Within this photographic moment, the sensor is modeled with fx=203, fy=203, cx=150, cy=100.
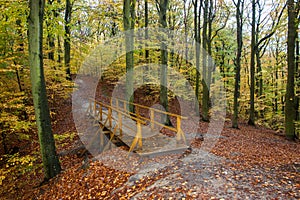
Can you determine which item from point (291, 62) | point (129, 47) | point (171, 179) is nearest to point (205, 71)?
point (291, 62)

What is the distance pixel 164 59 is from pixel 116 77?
1098 centimetres

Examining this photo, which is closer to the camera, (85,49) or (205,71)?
(205,71)

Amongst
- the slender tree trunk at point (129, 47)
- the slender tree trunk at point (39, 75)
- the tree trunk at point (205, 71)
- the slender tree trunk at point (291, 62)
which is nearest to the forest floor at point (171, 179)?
the slender tree trunk at point (39, 75)

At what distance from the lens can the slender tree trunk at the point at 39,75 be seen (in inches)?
222

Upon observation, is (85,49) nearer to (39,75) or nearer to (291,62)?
(39,75)

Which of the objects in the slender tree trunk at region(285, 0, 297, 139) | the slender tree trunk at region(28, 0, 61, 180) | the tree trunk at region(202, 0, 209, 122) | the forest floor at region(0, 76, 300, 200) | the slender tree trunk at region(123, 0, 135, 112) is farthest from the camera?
the tree trunk at region(202, 0, 209, 122)

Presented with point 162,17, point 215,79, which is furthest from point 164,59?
point 215,79

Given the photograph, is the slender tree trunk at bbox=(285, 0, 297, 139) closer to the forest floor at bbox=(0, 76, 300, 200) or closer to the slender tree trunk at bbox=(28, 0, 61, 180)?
the forest floor at bbox=(0, 76, 300, 200)

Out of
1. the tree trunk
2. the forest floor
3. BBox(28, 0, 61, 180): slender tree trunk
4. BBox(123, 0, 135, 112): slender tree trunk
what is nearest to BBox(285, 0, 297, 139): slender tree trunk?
the tree trunk

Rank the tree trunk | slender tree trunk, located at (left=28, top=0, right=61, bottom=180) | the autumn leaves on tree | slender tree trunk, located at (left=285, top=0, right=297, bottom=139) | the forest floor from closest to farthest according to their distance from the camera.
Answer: the forest floor < slender tree trunk, located at (left=28, top=0, right=61, bottom=180) < the autumn leaves on tree < slender tree trunk, located at (left=285, top=0, right=297, bottom=139) < the tree trunk

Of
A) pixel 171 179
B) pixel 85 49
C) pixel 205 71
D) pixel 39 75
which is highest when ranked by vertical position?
pixel 85 49

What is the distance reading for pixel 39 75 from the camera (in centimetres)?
581

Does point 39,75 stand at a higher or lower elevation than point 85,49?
lower

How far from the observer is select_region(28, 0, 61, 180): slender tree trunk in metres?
5.63
